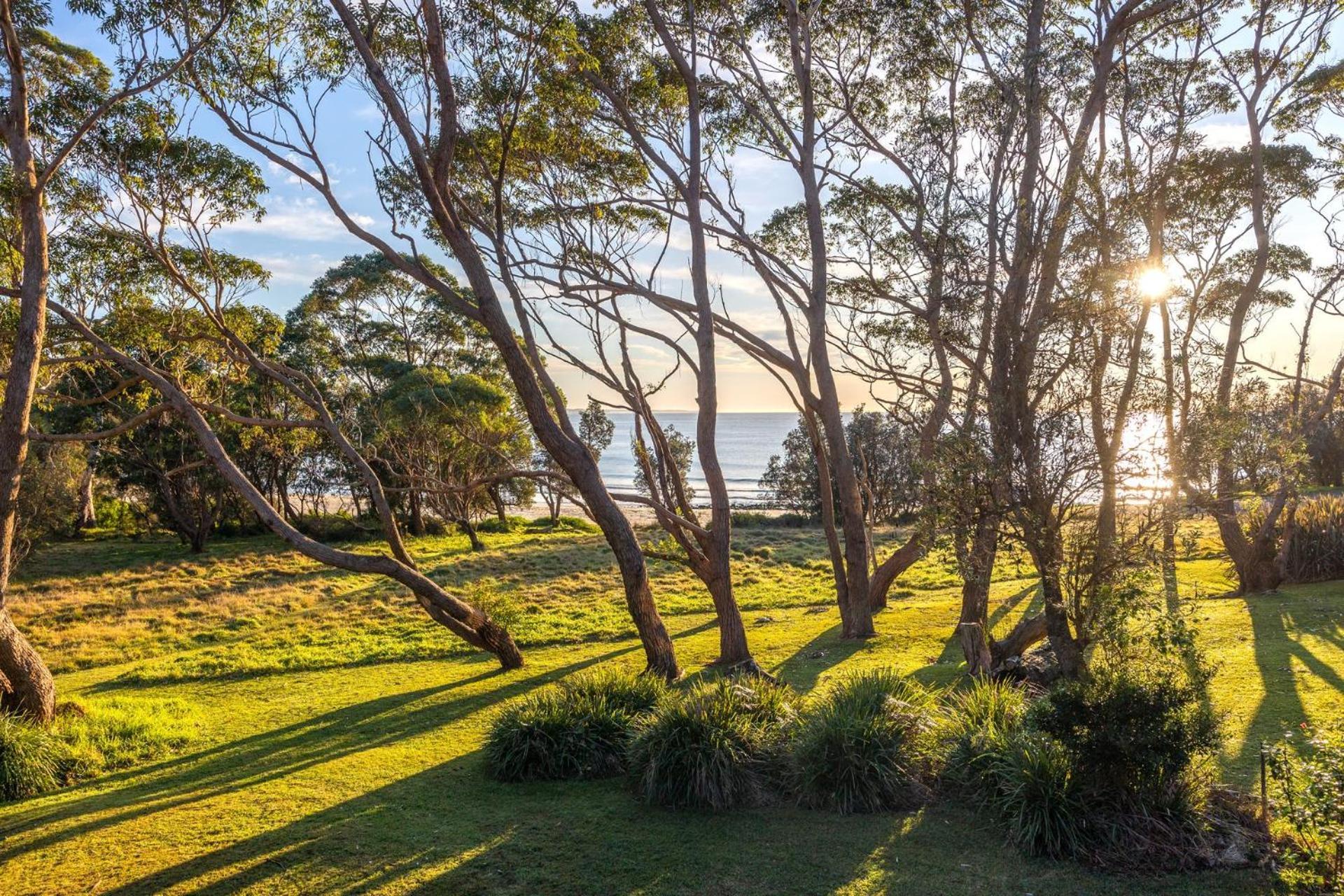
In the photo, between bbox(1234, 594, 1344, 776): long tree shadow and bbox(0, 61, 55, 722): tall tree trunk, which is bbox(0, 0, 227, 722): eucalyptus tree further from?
bbox(1234, 594, 1344, 776): long tree shadow

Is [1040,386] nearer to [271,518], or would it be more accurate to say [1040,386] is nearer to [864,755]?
[864,755]

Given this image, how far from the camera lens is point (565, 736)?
7055 mm

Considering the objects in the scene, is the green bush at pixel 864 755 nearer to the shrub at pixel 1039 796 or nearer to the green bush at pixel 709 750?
the green bush at pixel 709 750

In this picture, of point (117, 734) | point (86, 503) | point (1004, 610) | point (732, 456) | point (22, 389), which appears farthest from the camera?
point (732, 456)

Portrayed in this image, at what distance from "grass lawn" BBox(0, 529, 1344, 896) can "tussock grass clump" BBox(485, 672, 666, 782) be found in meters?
0.21

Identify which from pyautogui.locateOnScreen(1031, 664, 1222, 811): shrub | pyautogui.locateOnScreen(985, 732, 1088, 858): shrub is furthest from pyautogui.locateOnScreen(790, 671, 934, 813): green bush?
pyautogui.locateOnScreen(1031, 664, 1222, 811): shrub

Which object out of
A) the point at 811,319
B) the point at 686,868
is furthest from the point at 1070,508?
the point at 811,319

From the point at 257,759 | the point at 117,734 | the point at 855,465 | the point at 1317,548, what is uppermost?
the point at 855,465

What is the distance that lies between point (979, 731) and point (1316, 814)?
7.18ft

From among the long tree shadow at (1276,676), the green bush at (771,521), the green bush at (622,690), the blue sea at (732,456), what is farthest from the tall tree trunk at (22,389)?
the green bush at (771,521)

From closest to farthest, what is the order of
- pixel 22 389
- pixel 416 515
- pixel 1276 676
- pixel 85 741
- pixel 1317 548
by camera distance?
1. pixel 1276 676
2. pixel 85 741
3. pixel 22 389
4. pixel 1317 548
5. pixel 416 515

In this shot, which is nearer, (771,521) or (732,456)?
(771,521)

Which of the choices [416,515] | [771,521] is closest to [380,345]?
[416,515]

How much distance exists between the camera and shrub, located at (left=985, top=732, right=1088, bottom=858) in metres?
5.12
